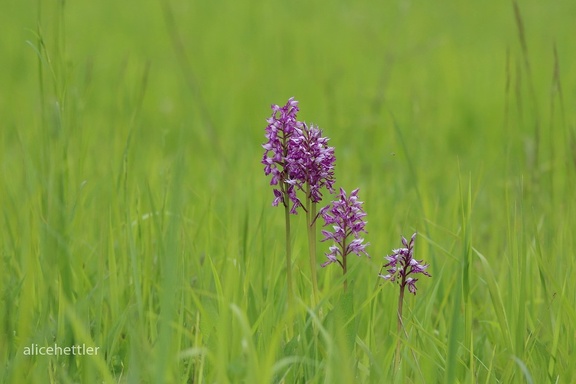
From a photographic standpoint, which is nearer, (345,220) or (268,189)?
(345,220)

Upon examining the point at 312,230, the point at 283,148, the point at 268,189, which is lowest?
the point at 312,230

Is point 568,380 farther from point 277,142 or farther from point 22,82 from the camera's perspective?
point 22,82

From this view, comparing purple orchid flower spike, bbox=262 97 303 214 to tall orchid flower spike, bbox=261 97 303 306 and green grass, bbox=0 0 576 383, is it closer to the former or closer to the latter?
tall orchid flower spike, bbox=261 97 303 306

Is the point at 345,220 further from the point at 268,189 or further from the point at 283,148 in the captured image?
the point at 268,189

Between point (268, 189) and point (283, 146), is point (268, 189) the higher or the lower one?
the higher one

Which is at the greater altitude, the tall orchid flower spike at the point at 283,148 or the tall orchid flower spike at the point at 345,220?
the tall orchid flower spike at the point at 283,148

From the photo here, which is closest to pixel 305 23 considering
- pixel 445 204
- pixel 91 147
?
pixel 91 147

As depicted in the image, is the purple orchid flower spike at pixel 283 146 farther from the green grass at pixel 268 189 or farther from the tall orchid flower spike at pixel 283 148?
the green grass at pixel 268 189

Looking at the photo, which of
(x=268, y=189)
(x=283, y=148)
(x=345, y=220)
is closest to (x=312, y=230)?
(x=345, y=220)

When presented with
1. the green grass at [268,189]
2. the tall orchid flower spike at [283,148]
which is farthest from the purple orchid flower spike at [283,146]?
the green grass at [268,189]

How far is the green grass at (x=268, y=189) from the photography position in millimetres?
1648

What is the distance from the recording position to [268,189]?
2719 millimetres

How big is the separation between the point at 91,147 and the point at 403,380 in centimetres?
292

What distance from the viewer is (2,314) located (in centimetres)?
170
